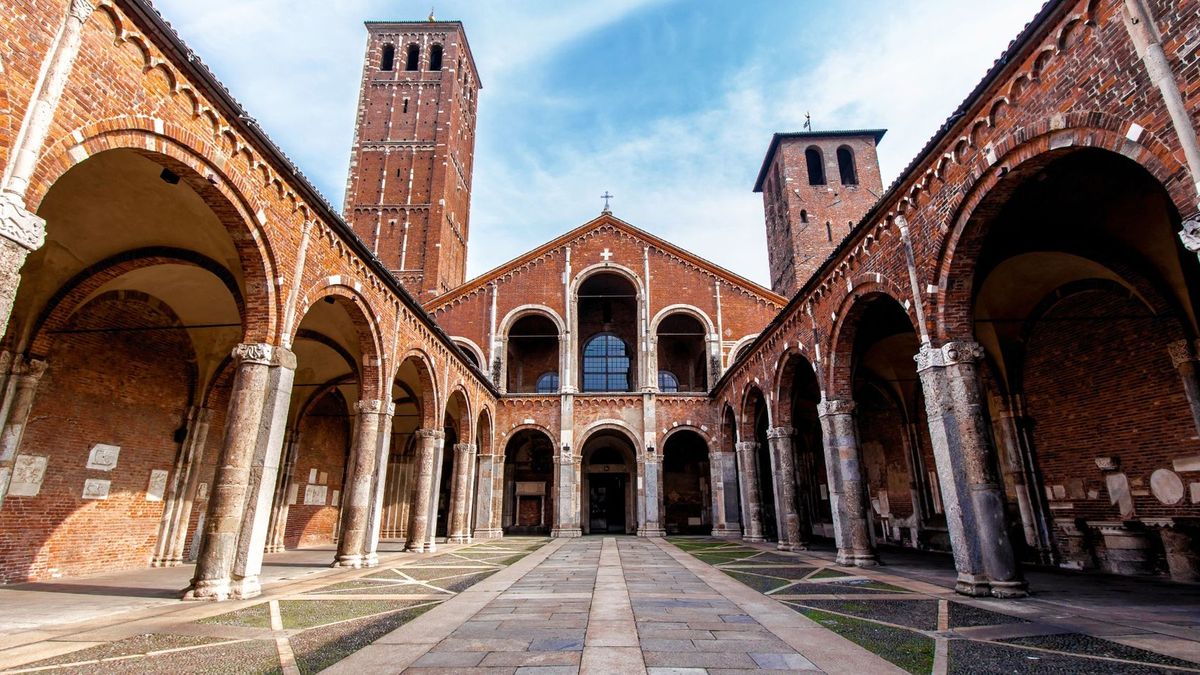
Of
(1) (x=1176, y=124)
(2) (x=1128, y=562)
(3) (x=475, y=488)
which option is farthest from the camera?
(3) (x=475, y=488)

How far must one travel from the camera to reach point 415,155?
3166 centimetres

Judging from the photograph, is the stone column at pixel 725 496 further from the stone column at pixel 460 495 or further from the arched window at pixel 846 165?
the arched window at pixel 846 165

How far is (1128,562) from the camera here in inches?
372

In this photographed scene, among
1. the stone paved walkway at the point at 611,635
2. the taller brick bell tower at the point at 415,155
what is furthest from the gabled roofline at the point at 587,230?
the stone paved walkway at the point at 611,635

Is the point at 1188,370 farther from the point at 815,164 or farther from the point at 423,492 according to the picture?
the point at 815,164

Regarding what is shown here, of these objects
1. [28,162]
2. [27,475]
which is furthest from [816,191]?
[27,475]

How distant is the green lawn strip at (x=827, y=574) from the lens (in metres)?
8.88

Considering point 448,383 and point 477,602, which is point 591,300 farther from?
point 477,602

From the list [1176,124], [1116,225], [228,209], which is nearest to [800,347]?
[1116,225]

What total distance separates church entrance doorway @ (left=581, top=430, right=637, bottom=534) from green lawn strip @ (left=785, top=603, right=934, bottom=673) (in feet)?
63.0

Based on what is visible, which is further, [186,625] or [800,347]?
[800,347]

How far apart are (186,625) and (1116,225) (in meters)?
13.8

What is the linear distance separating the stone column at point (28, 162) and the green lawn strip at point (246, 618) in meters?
3.31

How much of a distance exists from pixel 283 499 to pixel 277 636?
1260 centimetres
